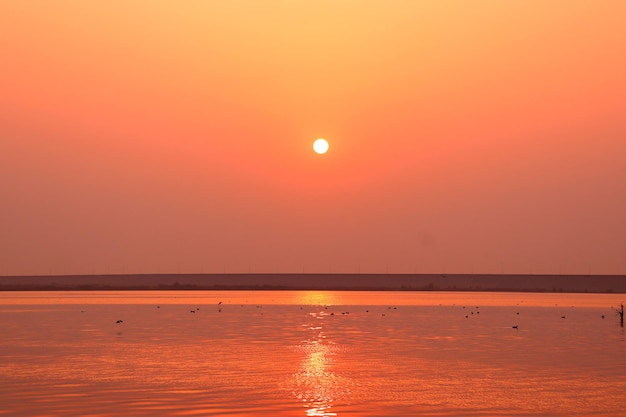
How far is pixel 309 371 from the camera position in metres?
38.4

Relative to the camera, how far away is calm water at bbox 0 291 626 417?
2914cm

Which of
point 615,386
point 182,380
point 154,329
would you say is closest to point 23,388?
point 182,380

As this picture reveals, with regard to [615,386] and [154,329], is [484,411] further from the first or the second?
[154,329]

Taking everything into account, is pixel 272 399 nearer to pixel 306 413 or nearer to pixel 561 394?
pixel 306 413

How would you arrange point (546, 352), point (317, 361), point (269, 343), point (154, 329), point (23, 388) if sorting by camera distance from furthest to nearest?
1. point (154, 329)
2. point (269, 343)
3. point (546, 352)
4. point (317, 361)
5. point (23, 388)

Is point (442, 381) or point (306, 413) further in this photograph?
point (442, 381)

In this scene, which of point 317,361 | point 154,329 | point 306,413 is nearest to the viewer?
point 306,413

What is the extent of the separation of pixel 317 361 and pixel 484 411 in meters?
14.8

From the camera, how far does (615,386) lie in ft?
112

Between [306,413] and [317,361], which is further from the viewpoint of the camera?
[317,361]

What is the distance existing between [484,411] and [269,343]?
2566 centimetres

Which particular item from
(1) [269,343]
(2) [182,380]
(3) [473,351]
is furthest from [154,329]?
(2) [182,380]

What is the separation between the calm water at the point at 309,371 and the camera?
29141 millimetres

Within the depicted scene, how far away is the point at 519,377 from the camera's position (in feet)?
122
